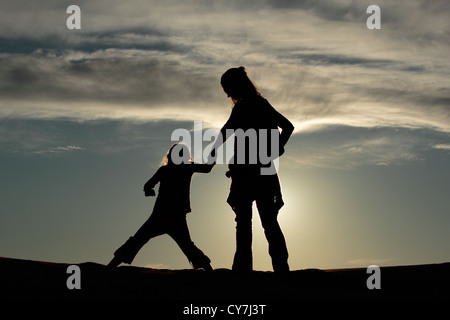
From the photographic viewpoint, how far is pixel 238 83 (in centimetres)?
832

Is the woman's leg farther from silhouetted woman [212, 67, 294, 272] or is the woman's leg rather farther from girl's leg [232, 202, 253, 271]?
girl's leg [232, 202, 253, 271]

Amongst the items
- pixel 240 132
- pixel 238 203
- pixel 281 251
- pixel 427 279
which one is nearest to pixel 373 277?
pixel 427 279

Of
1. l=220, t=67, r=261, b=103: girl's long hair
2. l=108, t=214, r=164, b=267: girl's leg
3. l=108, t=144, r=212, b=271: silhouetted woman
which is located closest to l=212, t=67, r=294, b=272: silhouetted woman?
l=220, t=67, r=261, b=103: girl's long hair

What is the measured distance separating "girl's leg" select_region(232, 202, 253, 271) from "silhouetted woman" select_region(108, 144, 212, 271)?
2.18ft

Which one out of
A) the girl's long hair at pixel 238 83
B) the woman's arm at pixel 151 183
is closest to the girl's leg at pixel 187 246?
the woman's arm at pixel 151 183

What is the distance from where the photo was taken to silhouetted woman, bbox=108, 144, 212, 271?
8.79 m

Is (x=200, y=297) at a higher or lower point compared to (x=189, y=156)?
lower

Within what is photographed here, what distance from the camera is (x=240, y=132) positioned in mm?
8250

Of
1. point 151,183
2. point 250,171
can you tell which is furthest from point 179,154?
point 250,171

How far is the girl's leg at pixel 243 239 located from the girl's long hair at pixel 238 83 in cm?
147
